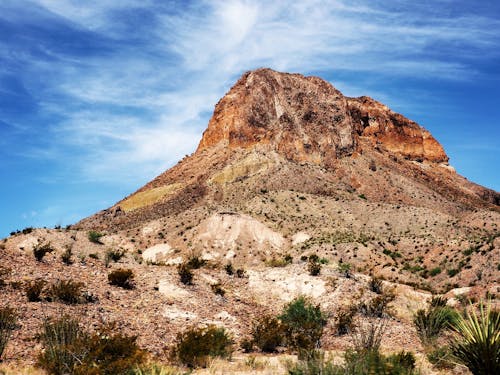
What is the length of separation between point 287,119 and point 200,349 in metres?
84.6

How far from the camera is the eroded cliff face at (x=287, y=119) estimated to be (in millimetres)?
91750

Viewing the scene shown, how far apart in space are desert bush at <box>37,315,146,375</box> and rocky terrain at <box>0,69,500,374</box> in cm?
180

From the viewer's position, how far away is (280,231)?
6069 centimetres

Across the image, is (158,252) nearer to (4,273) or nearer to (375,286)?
(375,286)

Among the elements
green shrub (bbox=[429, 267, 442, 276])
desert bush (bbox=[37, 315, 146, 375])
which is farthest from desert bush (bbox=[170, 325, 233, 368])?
green shrub (bbox=[429, 267, 442, 276])

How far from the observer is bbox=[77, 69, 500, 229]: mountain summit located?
79312 mm

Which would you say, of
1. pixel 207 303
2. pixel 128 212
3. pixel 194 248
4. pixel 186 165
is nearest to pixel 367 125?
pixel 186 165

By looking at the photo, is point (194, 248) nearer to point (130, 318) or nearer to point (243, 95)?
point (130, 318)

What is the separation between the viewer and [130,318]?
16375 millimetres

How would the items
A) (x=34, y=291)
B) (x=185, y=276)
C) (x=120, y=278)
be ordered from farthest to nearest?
1. (x=185, y=276)
2. (x=120, y=278)
3. (x=34, y=291)

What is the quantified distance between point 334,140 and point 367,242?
4710 cm

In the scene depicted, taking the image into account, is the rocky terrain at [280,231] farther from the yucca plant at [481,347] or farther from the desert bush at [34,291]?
the yucca plant at [481,347]

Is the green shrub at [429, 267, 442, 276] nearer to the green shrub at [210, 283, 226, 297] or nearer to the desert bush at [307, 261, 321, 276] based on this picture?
the desert bush at [307, 261, 321, 276]


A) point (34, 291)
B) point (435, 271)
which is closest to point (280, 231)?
point (435, 271)
